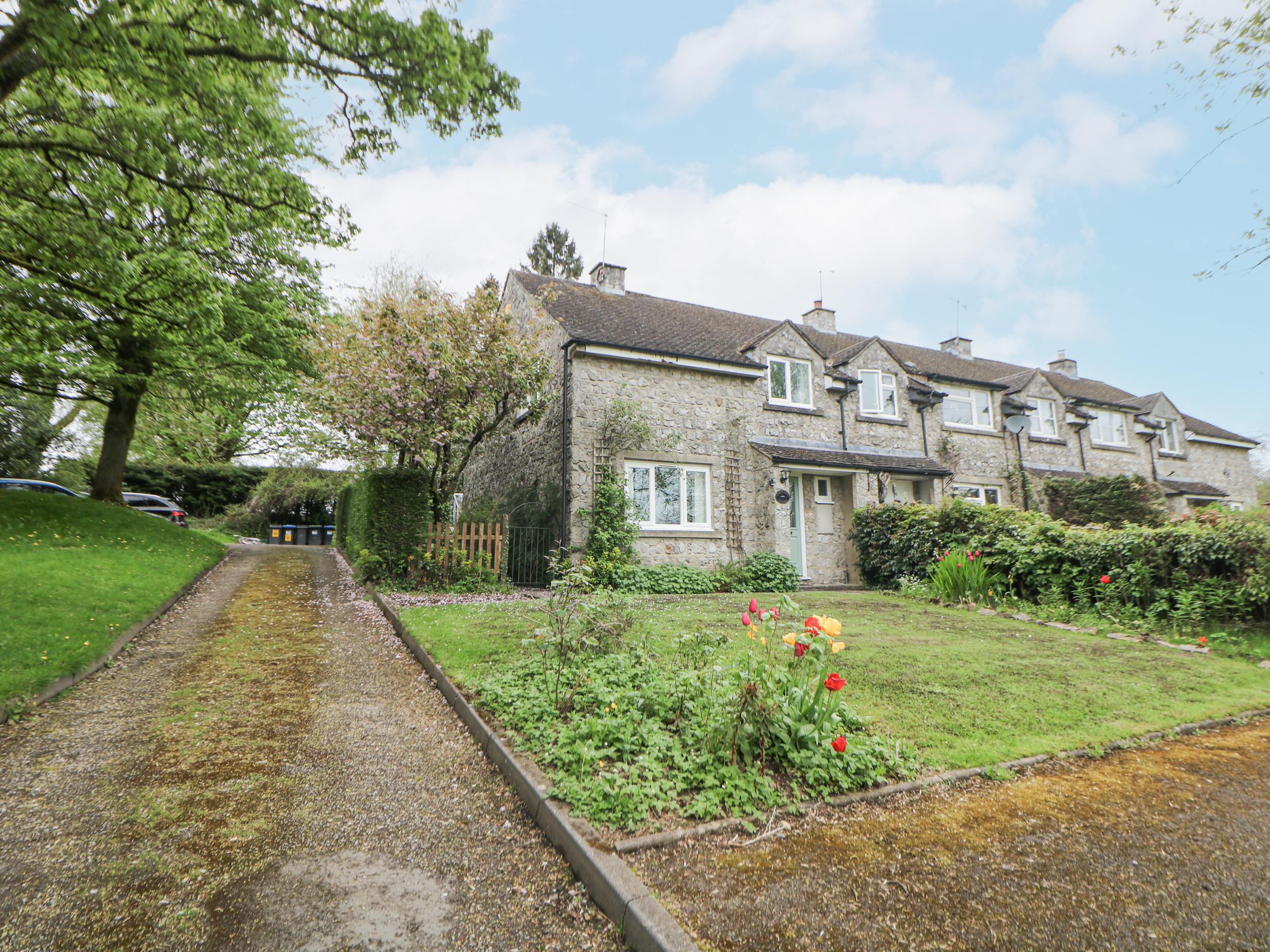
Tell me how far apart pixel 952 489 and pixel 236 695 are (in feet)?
60.2

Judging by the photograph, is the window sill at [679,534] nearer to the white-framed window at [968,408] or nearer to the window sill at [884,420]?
the window sill at [884,420]

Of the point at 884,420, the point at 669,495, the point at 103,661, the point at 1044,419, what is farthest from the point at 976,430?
the point at 103,661

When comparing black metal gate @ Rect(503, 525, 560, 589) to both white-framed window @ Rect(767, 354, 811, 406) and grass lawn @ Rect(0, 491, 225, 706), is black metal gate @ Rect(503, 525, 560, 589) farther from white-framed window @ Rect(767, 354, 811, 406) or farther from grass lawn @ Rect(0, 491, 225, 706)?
white-framed window @ Rect(767, 354, 811, 406)

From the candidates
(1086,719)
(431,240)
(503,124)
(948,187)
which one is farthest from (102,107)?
(431,240)

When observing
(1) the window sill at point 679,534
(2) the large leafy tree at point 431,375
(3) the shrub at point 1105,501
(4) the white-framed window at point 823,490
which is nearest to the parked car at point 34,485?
(2) the large leafy tree at point 431,375

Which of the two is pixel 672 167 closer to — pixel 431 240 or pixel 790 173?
pixel 790 173

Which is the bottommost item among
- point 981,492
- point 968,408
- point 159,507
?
point 159,507

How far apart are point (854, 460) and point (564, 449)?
26.1 feet

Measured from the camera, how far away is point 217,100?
24.7 feet

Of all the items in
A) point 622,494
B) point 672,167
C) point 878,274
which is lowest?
point 622,494

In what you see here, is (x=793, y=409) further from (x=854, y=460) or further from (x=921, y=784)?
(x=921, y=784)

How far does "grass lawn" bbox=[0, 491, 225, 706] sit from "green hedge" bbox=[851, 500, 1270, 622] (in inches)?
528

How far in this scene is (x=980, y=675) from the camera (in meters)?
6.01

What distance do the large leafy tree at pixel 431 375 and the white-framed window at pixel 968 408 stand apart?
46.3ft
